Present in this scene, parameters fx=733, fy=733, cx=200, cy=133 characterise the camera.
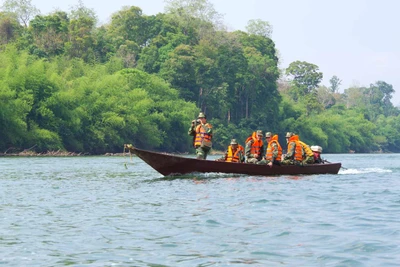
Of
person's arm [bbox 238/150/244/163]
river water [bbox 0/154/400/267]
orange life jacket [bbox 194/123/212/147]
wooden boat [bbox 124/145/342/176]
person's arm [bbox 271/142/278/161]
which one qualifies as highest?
orange life jacket [bbox 194/123/212/147]

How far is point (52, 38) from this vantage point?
7431 cm

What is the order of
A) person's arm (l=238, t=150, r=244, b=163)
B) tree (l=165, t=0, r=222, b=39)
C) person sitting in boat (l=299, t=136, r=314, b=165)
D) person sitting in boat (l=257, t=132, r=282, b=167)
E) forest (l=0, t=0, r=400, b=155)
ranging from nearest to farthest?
1. person sitting in boat (l=257, t=132, r=282, b=167)
2. person's arm (l=238, t=150, r=244, b=163)
3. person sitting in boat (l=299, t=136, r=314, b=165)
4. forest (l=0, t=0, r=400, b=155)
5. tree (l=165, t=0, r=222, b=39)

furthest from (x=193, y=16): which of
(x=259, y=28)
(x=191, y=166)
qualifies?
(x=191, y=166)

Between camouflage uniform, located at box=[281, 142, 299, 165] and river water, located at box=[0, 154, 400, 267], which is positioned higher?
camouflage uniform, located at box=[281, 142, 299, 165]

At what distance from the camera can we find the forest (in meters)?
53.2

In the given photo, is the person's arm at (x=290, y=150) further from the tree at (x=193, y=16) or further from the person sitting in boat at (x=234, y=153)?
the tree at (x=193, y=16)

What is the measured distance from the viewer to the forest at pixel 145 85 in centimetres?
5325

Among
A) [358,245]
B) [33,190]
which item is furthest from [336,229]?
[33,190]

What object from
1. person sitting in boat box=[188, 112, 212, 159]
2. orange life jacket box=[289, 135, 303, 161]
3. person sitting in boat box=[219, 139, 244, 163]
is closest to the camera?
person sitting in boat box=[188, 112, 212, 159]

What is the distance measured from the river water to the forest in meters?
33.3

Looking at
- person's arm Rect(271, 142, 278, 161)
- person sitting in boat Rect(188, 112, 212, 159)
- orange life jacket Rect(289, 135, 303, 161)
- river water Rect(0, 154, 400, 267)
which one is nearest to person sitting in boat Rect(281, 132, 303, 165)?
orange life jacket Rect(289, 135, 303, 161)

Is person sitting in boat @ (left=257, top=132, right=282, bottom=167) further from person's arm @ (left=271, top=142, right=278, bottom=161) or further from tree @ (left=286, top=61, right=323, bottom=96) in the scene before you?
tree @ (left=286, top=61, right=323, bottom=96)

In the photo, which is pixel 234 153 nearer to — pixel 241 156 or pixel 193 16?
pixel 241 156

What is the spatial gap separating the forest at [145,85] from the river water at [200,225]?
109 feet
